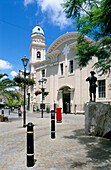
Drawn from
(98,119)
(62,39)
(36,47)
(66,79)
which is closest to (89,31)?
(98,119)

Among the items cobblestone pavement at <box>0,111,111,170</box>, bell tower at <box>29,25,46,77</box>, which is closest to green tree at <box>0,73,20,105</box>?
cobblestone pavement at <box>0,111,111,170</box>

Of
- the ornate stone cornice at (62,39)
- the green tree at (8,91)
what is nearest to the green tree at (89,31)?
the green tree at (8,91)

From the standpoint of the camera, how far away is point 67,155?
4543 mm

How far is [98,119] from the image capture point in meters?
6.59

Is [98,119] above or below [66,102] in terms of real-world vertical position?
above

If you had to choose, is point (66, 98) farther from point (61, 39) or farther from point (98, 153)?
point (98, 153)

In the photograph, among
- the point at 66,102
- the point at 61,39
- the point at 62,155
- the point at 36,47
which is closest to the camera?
the point at 62,155

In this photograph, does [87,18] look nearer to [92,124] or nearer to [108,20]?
[108,20]

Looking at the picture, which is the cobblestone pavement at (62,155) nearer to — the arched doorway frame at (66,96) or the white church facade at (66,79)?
the white church facade at (66,79)

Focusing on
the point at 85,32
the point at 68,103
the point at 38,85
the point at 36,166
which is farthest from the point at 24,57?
the point at 38,85

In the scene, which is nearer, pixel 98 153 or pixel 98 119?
pixel 98 153

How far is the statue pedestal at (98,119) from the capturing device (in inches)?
243

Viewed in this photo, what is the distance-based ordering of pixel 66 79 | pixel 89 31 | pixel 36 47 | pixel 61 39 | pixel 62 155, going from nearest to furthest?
pixel 62 155, pixel 89 31, pixel 66 79, pixel 61 39, pixel 36 47

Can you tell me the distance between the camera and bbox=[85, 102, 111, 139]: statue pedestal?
6168 millimetres
